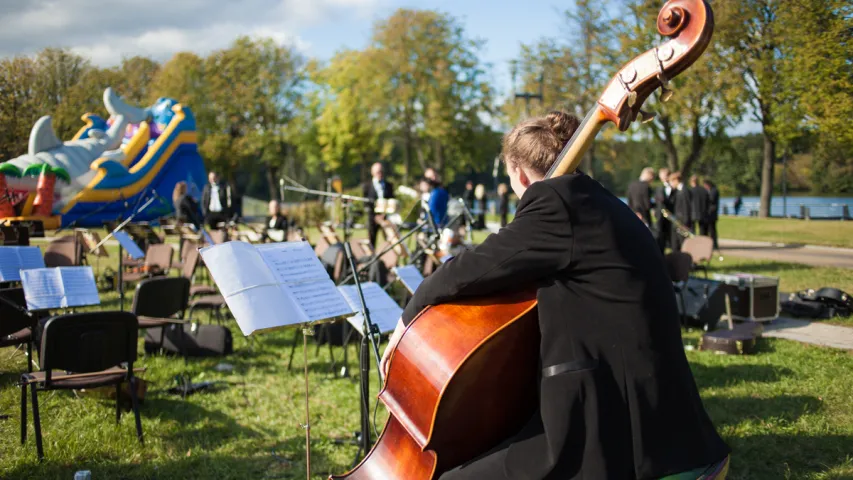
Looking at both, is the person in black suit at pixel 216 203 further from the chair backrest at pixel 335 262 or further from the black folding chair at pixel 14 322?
the black folding chair at pixel 14 322

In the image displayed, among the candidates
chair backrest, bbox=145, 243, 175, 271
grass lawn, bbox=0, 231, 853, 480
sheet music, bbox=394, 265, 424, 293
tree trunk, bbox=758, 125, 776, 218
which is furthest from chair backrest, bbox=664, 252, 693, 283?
chair backrest, bbox=145, 243, 175, 271

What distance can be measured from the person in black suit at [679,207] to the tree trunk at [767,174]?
130 cm

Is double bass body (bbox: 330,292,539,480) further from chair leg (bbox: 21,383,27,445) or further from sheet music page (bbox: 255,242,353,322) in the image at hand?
chair leg (bbox: 21,383,27,445)

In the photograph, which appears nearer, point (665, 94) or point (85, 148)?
point (665, 94)

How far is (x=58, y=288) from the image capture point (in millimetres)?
5320

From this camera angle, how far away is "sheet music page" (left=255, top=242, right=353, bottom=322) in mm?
3053

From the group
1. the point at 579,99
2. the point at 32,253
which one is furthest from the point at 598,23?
the point at 32,253

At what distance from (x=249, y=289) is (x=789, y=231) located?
10307 millimetres

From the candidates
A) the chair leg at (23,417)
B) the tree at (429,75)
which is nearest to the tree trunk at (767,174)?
the chair leg at (23,417)

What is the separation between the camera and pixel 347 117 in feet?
133

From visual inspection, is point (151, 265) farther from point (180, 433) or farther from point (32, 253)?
point (180, 433)

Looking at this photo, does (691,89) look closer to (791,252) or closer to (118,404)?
(791,252)

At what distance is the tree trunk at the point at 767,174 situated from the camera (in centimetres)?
875

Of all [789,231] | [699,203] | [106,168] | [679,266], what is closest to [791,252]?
[789,231]
